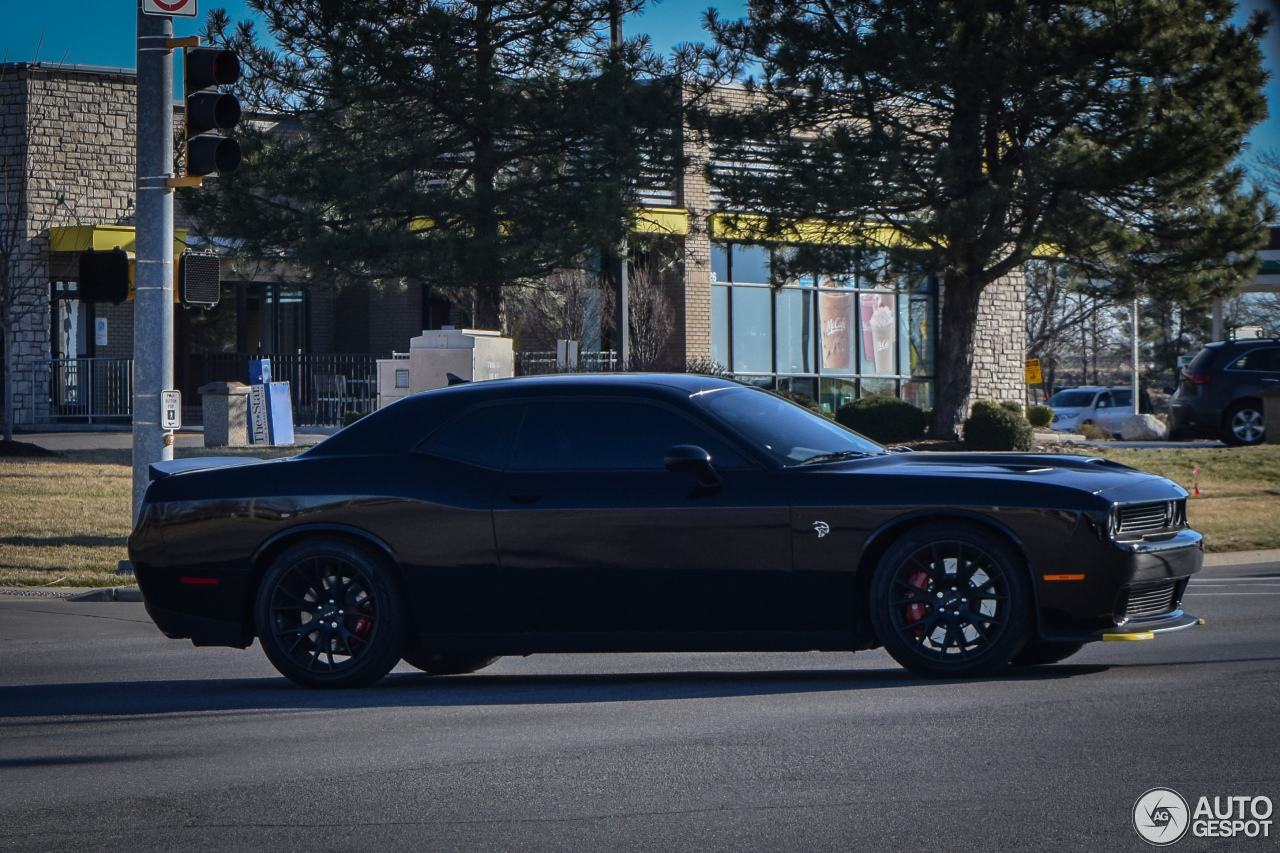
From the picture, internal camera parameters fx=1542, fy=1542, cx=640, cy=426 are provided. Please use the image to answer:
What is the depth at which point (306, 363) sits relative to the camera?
32.5 metres

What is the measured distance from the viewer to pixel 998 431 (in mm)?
23781

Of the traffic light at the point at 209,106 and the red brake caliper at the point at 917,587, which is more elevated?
the traffic light at the point at 209,106

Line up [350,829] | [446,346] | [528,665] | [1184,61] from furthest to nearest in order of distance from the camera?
[1184,61], [446,346], [528,665], [350,829]

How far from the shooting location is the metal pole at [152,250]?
13.3m

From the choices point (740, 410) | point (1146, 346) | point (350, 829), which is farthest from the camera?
point (1146, 346)

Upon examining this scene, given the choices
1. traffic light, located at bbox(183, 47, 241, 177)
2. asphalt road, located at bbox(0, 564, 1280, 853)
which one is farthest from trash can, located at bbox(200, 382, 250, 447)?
asphalt road, located at bbox(0, 564, 1280, 853)

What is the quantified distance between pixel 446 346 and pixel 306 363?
1311cm

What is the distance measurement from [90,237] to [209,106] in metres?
19.8

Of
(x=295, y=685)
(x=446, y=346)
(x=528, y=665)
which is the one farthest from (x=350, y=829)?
(x=446, y=346)

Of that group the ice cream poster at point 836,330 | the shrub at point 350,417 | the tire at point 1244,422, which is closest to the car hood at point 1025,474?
the shrub at point 350,417

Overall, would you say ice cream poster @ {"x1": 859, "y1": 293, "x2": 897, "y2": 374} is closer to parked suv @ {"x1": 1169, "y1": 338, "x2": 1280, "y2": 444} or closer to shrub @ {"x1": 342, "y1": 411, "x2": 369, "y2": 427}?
parked suv @ {"x1": 1169, "y1": 338, "x2": 1280, "y2": 444}

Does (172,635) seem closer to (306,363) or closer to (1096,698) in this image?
(1096,698)

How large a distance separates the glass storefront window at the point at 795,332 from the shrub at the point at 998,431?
11.5m

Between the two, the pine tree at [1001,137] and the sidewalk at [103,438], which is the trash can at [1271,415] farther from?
the sidewalk at [103,438]
